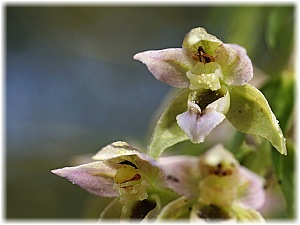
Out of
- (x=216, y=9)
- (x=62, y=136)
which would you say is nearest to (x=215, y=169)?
(x=216, y=9)

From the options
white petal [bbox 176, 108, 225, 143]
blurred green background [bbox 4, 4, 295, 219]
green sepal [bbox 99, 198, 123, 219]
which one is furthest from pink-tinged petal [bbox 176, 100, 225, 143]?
blurred green background [bbox 4, 4, 295, 219]

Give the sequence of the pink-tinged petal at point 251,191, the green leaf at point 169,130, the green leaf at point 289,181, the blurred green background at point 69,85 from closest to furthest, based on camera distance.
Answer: the pink-tinged petal at point 251,191
the green leaf at point 169,130
the green leaf at point 289,181
the blurred green background at point 69,85

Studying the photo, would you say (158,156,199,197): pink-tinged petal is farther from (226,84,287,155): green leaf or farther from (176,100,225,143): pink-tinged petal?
(226,84,287,155): green leaf

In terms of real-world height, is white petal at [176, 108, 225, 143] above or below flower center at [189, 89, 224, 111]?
→ below

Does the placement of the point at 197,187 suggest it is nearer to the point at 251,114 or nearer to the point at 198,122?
the point at 198,122

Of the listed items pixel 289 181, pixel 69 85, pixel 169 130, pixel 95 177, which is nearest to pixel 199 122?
pixel 169 130

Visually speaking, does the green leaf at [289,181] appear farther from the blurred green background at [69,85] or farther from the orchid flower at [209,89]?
the blurred green background at [69,85]

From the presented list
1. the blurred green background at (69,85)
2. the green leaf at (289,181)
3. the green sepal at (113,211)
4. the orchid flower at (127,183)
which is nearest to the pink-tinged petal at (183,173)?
Answer: the orchid flower at (127,183)
